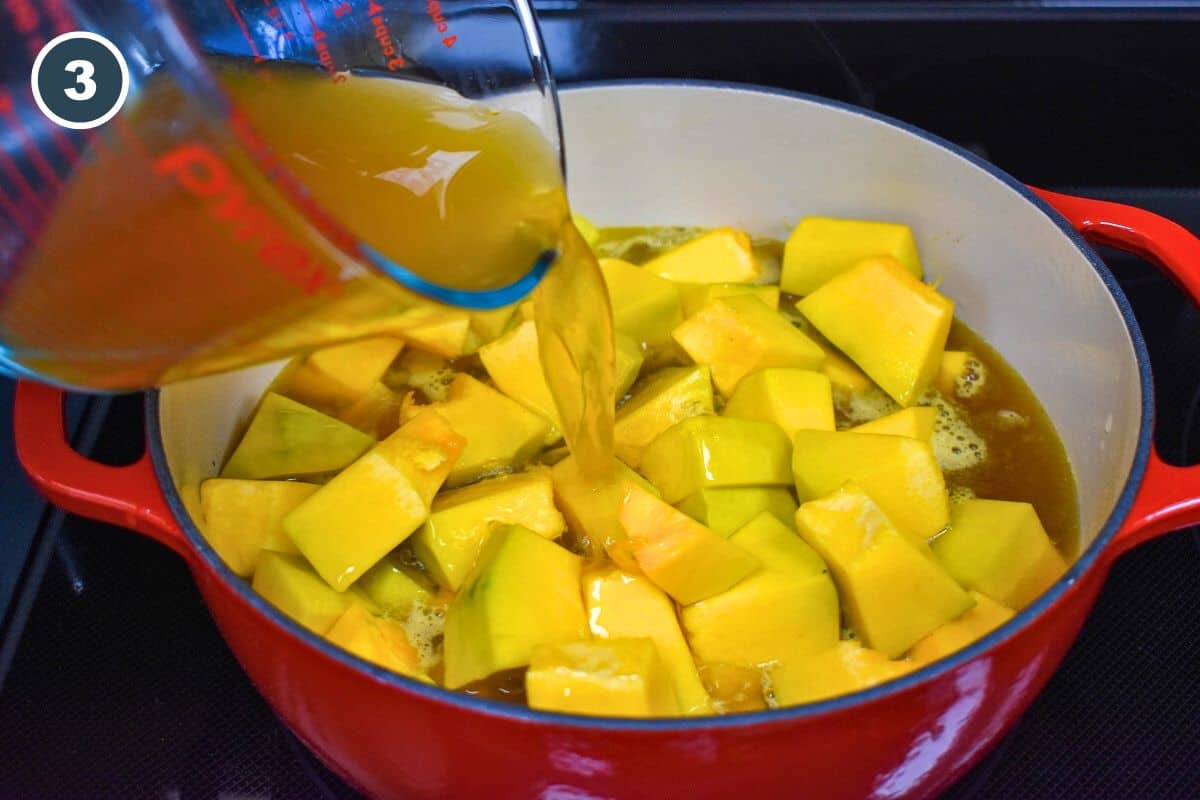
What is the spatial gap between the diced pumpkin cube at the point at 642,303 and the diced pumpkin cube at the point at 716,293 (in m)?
0.03

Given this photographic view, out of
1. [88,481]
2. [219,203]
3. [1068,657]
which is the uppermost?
[219,203]

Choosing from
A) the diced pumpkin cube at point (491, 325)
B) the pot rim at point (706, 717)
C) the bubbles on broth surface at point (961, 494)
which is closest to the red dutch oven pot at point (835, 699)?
the pot rim at point (706, 717)

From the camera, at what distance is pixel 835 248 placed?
1321mm

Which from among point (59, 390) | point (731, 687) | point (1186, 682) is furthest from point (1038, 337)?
point (59, 390)

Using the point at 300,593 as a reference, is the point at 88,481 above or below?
above

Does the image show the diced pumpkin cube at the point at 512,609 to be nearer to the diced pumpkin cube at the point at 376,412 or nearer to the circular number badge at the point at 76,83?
the diced pumpkin cube at the point at 376,412

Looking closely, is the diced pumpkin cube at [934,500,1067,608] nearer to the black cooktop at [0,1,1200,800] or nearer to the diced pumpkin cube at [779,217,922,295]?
the black cooktop at [0,1,1200,800]

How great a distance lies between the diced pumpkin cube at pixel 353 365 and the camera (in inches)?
48.8

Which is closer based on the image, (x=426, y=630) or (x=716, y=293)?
(x=426, y=630)

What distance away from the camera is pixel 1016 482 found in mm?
1161

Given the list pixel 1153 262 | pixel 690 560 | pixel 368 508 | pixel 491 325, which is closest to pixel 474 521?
pixel 368 508

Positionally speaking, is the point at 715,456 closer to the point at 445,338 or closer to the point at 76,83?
the point at 445,338

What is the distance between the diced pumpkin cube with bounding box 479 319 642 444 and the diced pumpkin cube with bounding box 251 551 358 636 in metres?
0.29

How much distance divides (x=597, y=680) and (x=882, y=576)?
0.28 metres
